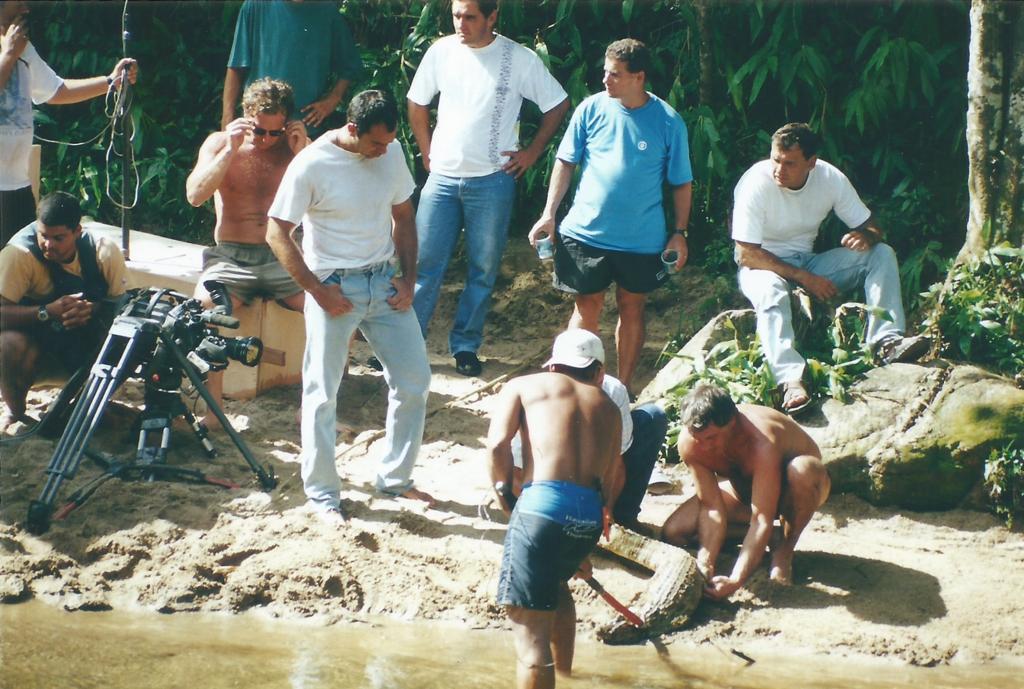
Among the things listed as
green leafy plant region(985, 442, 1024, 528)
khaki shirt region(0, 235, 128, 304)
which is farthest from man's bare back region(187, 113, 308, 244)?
green leafy plant region(985, 442, 1024, 528)

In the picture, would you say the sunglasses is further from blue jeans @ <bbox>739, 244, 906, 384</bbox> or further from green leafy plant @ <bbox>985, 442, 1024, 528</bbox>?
green leafy plant @ <bbox>985, 442, 1024, 528</bbox>

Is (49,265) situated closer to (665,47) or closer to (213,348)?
(213,348)

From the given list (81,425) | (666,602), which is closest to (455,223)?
(81,425)

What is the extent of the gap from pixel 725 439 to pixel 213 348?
2.48 metres

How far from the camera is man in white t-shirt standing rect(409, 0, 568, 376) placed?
8.27m

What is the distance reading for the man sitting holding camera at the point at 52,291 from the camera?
24.0 ft

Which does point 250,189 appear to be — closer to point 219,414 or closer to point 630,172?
point 219,414

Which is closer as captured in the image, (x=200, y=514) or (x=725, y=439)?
(x=725, y=439)

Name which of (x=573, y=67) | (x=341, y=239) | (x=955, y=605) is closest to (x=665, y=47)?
(x=573, y=67)

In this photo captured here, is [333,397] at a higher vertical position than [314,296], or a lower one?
lower

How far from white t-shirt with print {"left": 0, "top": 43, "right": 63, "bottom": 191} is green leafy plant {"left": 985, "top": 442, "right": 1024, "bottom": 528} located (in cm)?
536

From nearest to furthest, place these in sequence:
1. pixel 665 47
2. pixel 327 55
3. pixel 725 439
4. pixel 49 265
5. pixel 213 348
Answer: pixel 725 439
pixel 213 348
pixel 49 265
pixel 327 55
pixel 665 47

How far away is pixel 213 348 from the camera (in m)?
6.91

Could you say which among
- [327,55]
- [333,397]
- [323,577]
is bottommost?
[323,577]
